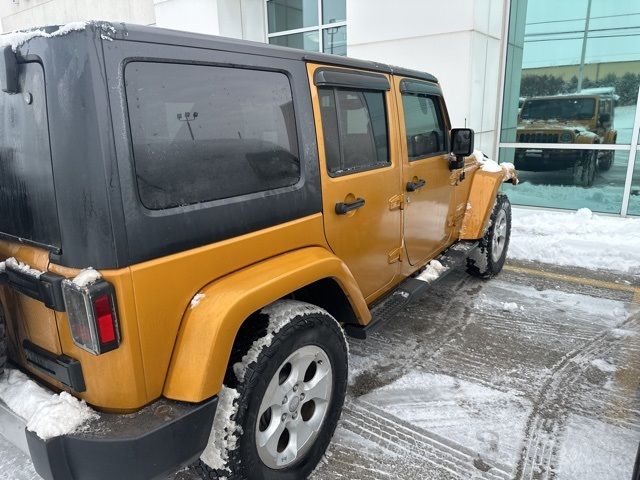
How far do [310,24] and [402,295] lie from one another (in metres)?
8.03

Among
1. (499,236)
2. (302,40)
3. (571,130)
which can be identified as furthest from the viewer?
(302,40)

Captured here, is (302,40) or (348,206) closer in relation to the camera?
(348,206)

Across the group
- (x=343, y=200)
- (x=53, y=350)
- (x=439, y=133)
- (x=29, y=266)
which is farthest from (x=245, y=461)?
(x=439, y=133)

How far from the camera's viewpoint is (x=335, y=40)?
941 cm

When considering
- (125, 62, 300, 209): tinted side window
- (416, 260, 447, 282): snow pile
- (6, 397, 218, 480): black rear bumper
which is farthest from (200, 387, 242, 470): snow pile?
(416, 260, 447, 282): snow pile

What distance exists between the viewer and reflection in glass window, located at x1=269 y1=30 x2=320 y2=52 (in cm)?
972

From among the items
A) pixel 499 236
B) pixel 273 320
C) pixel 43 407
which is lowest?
pixel 499 236

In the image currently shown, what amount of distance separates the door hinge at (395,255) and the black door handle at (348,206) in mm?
611

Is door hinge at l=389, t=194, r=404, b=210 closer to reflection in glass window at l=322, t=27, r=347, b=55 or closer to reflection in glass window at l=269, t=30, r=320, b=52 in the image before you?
reflection in glass window at l=322, t=27, r=347, b=55

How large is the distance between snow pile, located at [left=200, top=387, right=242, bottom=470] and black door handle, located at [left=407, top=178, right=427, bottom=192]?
1964mm

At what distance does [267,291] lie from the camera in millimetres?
1946

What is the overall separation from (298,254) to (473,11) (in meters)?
6.25

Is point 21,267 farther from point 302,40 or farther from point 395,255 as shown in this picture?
point 302,40

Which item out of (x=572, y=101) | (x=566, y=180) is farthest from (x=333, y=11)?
(x=566, y=180)
